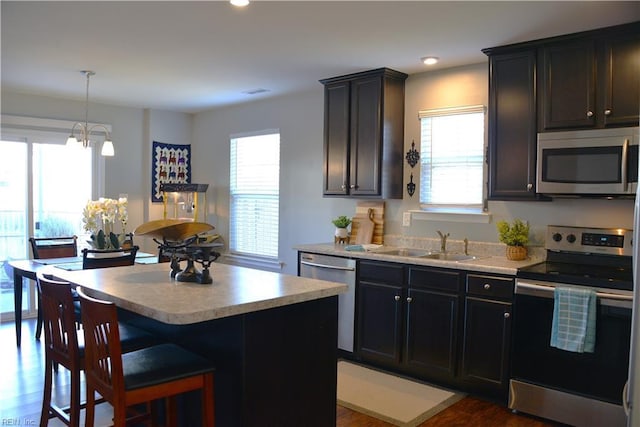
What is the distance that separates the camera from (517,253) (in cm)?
365

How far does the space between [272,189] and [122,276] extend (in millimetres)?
3140

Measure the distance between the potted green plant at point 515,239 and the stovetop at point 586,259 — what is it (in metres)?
0.16

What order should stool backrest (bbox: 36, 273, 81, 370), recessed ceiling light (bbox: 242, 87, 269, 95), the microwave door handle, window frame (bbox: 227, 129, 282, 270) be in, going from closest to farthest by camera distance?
stool backrest (bbox: 36, 273, 81, 370) → the microwave door handle → recessed ceiling light (bbox: 242, 87, 269, 95) → window frame (bbox: 227, 129, 282, 270)

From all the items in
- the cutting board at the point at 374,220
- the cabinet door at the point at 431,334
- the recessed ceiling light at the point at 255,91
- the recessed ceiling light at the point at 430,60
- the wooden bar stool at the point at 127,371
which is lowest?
the cabinet door at the point at 431,334

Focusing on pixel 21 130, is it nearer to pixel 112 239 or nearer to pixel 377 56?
pixel 112 239

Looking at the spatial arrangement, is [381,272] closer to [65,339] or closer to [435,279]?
[435,279]

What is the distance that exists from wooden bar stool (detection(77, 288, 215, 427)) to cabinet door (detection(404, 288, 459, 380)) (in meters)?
1.97

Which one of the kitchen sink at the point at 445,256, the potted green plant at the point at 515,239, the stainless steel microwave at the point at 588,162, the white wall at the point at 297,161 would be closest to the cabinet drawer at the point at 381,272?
the kitchen sink at the point at 445,256

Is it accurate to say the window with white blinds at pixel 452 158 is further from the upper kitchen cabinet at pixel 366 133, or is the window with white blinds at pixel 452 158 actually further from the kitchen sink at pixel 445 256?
the kitchen sink at pixel 445 256

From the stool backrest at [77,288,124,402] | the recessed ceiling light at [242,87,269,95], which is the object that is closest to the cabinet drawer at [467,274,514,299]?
the stool backrest at [77,288,124,402]

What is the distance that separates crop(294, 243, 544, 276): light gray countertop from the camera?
3.37 meters

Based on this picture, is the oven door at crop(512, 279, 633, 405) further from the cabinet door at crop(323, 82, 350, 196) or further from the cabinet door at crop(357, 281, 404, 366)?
the cabinet door at crop(323, 82, 350, 196)

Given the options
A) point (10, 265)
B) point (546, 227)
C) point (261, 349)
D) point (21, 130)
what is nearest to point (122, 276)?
point (261, 349)

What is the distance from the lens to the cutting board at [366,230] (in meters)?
4.70
